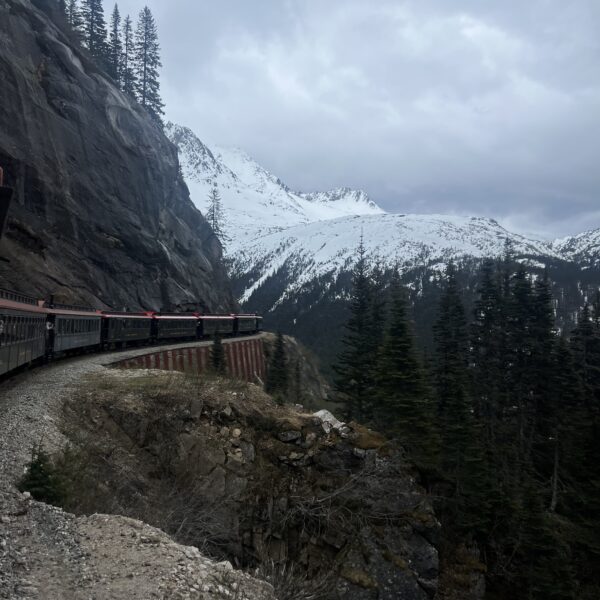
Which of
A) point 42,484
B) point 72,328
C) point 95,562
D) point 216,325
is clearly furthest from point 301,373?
point 95,562

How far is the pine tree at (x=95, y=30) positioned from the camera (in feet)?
227

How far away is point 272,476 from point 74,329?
16051 mm

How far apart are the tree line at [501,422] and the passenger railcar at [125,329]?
1503cm

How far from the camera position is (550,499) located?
37344mm

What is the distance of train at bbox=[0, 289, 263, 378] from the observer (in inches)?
671

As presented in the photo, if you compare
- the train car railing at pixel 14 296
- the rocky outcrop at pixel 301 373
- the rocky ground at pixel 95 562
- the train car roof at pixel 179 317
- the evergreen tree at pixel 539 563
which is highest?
the train car railing at pixel 14 296

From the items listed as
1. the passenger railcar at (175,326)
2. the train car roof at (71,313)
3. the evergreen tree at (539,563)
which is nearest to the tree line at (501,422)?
the evergreen tree at (539,563)

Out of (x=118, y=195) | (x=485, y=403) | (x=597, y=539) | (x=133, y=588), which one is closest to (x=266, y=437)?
(x=133, y=588)

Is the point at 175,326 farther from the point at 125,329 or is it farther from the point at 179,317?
the point at 125,329

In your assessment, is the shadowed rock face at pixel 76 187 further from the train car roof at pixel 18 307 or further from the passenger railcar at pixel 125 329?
the train car roof at pixel 18 307

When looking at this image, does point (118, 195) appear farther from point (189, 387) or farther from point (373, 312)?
point (189, 387)

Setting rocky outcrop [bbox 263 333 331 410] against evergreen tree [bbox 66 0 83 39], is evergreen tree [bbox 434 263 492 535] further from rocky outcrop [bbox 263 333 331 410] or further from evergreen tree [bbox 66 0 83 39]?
evergreen tree [bbox 66 0 83 39]

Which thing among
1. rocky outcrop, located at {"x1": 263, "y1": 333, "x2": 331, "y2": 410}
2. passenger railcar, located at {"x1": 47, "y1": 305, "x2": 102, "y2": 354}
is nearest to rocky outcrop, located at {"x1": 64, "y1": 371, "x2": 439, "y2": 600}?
passenger railcar, located at {"x1": 47, "y1": 305, "x2": 102, "y2": 354}

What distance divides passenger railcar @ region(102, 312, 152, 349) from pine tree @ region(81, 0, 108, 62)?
49120 millimetres
